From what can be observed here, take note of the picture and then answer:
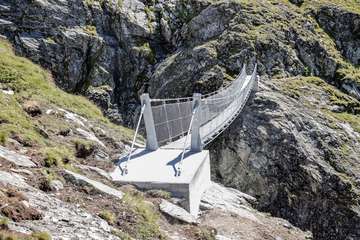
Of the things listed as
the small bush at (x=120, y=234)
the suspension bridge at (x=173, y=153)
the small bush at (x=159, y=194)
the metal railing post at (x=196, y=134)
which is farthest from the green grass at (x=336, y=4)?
the small bush at (x=120, y=234)

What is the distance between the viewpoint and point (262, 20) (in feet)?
148

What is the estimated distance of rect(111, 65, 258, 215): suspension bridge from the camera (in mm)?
15289

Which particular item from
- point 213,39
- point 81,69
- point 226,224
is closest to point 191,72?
point 213,39

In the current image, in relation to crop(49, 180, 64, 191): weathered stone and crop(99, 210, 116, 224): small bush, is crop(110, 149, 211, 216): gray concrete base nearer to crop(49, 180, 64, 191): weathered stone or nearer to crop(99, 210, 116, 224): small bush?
crop(49, 180, 64, 191): weathered stone

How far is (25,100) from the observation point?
18.0 meters

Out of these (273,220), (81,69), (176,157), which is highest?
(81,69)

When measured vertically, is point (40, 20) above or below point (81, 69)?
above

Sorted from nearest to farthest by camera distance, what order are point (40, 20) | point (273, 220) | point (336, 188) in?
point (273, 220) → point (336, 188) → point (40, 20)

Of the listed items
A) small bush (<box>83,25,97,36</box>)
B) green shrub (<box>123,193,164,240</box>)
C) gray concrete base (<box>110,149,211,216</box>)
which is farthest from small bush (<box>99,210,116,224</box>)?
small bush (<box>83,25,97,36</box>)

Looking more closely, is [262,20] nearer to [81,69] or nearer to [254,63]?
[254,63]

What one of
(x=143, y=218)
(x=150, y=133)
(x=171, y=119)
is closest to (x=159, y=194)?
(x=143, y=218)

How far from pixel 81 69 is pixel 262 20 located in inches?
661

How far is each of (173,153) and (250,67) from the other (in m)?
23.4

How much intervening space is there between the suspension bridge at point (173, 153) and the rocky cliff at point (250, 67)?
309 inches
